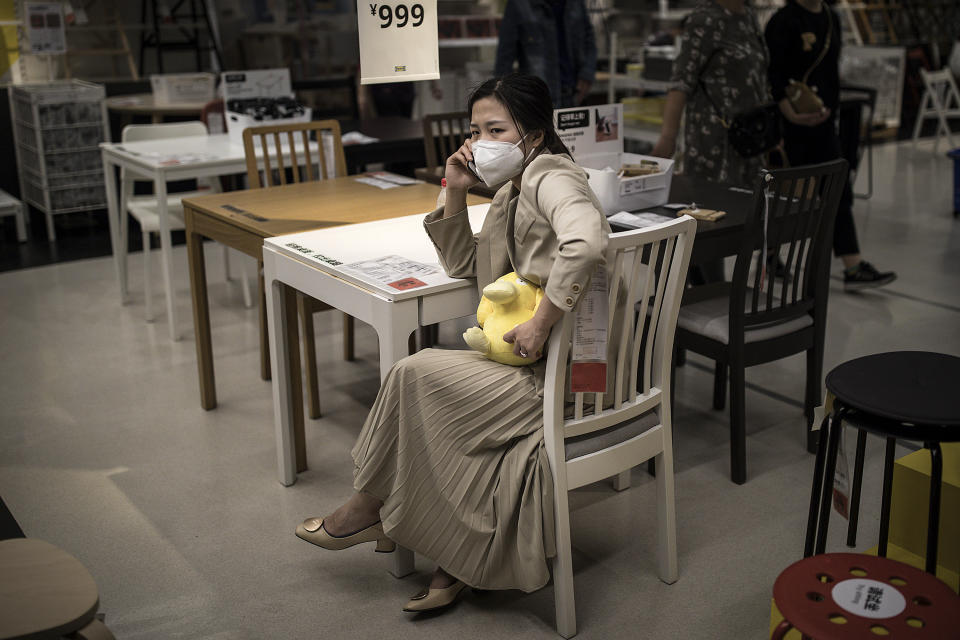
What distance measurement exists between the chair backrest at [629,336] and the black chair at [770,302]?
607mm

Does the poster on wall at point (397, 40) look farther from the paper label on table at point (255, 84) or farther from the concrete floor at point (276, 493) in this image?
the paper label on table at point (255, 84)

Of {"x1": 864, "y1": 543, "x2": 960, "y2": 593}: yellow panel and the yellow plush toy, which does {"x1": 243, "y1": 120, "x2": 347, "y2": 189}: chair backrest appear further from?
{"x1": 864, "y1": 543, "x2": 960, "y2": 593}: yellow panel

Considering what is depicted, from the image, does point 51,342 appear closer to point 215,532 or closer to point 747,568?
point 215,532

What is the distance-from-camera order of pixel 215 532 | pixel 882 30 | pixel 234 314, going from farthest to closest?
pixel 882 30, pixel 234 314, pixel 215 532

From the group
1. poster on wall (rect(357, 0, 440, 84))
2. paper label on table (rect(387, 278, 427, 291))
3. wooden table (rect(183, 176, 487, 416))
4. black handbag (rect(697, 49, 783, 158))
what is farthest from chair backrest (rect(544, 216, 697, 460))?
black handbag (rect(697, 49, 783, 158))

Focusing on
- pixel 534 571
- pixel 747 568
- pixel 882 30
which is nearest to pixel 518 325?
pixel 534 571

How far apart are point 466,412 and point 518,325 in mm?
229

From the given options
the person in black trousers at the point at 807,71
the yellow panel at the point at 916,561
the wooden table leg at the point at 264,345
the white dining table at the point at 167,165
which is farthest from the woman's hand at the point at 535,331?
the person in black trousers at the point at 807,71

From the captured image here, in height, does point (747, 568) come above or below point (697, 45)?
below

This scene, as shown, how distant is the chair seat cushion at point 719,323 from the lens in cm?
292

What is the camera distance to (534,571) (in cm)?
213

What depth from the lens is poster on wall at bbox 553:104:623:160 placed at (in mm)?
3197

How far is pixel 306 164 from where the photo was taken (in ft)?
13.2

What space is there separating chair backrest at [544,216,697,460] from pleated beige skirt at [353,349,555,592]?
3.1 inches
